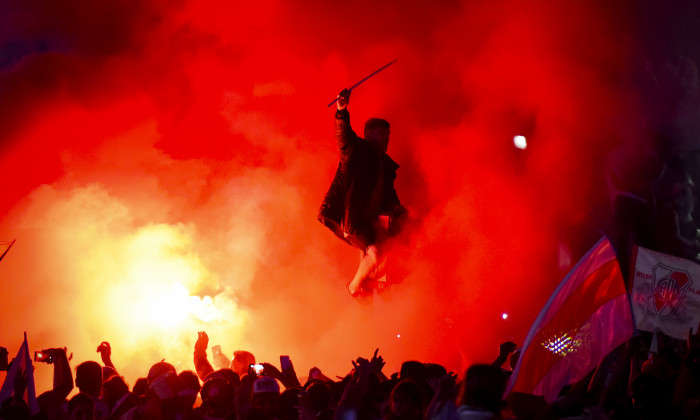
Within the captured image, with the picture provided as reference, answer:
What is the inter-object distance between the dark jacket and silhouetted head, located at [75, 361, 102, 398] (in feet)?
10.2

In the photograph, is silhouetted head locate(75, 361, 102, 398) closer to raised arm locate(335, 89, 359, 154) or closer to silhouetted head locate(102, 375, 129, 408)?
silhouetted head locate(102, 375, 129, 408)

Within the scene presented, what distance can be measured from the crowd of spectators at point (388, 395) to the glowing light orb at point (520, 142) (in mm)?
3906

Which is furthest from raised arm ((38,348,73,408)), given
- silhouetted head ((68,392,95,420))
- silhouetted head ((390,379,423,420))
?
silhouetted head ((390,379,423,420))

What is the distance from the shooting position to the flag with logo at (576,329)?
4.11 m

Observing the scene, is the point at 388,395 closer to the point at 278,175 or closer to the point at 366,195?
the point at 366,195

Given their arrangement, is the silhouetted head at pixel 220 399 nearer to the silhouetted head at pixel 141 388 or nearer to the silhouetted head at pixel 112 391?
the silhouetted head at pixel 112 391

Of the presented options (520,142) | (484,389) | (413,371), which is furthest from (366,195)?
(484,389)

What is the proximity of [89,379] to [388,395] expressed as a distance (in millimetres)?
2192

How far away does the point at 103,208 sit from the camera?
993 centimetres

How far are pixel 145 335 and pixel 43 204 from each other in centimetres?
217

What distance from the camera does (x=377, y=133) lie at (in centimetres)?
771

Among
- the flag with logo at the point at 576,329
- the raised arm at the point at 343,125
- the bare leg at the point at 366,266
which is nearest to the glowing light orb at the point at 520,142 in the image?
the bare leg at the point at 366,266

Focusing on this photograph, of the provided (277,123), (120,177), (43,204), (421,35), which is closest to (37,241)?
(43,204)

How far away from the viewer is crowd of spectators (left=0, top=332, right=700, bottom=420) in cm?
315
